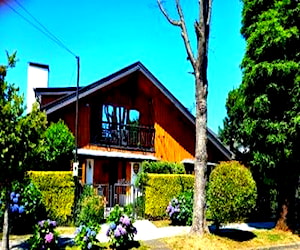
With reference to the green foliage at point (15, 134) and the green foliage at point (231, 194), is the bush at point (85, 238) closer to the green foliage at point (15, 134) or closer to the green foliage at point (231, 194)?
the green foliage at point (15, 134)

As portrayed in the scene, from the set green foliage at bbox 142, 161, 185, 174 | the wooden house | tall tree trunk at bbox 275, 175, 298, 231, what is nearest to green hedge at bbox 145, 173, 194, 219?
green foliage at bbox 142, 161, 185, 174

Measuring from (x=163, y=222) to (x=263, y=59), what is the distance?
24.5ft

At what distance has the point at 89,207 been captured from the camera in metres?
14.2

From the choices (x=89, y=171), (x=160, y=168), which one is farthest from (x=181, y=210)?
(x=89, y=171)

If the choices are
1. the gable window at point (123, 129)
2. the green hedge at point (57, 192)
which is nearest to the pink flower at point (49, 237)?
the green hedge at point (57, 192)

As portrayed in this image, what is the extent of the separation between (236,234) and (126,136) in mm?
10401

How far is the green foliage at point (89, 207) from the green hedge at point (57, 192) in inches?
15.4

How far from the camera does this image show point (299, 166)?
1347 centimetres

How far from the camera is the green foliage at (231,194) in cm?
1188

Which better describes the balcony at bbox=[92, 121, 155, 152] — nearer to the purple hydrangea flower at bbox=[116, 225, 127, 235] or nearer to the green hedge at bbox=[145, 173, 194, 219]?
the green hedge at bbox=[145, 173, 194, 219]

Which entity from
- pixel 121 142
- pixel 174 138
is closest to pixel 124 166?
pixel 121 142

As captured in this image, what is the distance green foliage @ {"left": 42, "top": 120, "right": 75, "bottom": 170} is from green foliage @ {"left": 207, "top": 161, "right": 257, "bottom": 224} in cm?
720

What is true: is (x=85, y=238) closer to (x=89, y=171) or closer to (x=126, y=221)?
(x=126, y=221)

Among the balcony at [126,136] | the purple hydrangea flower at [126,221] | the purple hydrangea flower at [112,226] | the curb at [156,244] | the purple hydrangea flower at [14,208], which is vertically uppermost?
the balcony at [126,136]
